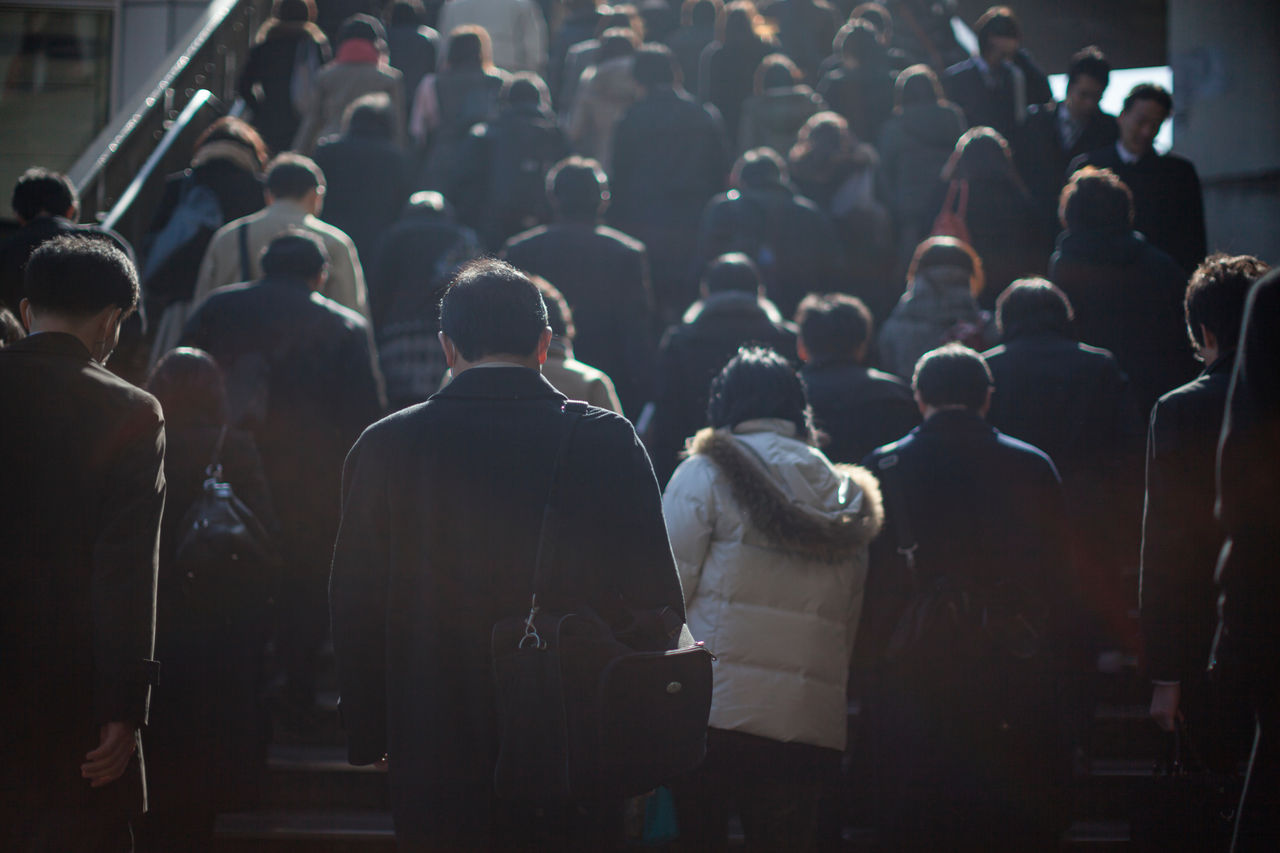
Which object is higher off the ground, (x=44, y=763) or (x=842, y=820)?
(x=44, y=763)

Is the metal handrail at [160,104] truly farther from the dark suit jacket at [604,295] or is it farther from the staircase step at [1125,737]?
the staircase step at [1125,737]

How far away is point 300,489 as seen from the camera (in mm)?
5199

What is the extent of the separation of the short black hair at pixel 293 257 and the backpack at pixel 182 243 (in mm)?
1630

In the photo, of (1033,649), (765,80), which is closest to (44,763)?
(1033,649)

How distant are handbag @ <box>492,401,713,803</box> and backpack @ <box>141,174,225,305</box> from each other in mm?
4633

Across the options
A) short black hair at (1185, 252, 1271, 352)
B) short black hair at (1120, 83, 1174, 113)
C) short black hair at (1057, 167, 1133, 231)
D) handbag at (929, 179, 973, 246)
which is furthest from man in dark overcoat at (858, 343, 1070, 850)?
short black hair at (1120, 83, 1174, 113)

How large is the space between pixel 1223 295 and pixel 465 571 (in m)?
2.41

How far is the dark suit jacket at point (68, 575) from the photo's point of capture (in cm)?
291

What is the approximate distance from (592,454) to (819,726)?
5.46 feet

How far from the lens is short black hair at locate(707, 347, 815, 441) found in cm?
413

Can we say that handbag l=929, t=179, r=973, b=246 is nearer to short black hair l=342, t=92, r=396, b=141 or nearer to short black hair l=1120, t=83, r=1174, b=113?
short black hair l=1120, t=83, r=1174, b=113

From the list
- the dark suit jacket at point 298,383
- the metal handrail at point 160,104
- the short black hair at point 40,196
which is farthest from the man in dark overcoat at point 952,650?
the metal handrail at point 160,104

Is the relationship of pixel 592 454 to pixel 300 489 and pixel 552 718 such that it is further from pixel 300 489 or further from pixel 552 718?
pixel 300 489

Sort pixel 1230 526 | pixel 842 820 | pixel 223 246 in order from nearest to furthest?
pixel 1230 526 < pixel 842 820 < pixel 223 246
